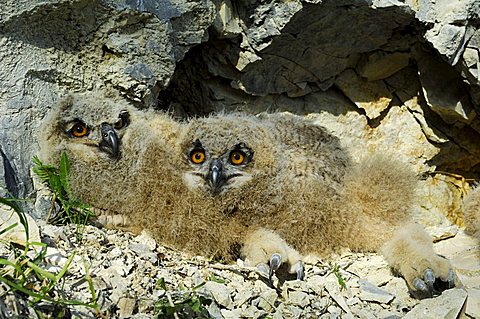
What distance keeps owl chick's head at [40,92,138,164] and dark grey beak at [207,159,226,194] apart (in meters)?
0.65

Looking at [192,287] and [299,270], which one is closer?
[192,287]

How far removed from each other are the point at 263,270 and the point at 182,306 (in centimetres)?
84

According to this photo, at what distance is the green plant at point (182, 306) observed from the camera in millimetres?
3557

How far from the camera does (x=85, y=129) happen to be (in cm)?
491

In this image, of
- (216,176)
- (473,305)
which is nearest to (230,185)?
(216,176)

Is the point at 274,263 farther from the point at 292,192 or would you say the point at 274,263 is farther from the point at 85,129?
the point at 85,129

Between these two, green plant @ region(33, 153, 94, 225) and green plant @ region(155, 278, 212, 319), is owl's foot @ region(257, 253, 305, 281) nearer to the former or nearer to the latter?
green plant @ region(155, 278, 212, 319)

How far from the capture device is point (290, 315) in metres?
3.94

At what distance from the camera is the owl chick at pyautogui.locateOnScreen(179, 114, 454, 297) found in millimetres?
4695

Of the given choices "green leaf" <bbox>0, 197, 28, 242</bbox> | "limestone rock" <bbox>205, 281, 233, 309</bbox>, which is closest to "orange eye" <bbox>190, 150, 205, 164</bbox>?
"limestone rock" <bbox>205, 281, 233, 309</bbox>

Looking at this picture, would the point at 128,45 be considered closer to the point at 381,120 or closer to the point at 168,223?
the point at 168,223

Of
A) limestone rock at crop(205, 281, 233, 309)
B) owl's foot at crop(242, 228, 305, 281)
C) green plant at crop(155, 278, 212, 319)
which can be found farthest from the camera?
owl's foot at crop(242, 228, 305, 281)

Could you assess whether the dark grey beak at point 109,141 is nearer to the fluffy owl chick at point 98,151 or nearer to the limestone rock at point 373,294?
the fluffy owl chick at point 98,151

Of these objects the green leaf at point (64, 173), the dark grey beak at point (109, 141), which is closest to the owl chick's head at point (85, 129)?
the dark grey beak at point (109, 141)
